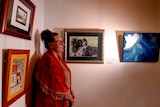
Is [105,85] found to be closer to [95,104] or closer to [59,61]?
[95,104]

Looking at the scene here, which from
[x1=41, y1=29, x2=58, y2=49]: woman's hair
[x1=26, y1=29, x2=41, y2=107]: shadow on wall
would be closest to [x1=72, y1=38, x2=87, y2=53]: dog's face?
[x1=41, y1=29, x2=58, y2=49]: woman's hair

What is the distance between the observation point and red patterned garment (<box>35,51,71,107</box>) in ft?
5.69

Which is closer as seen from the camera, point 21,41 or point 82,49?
point 21,41

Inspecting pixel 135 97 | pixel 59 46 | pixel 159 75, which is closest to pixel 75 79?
pixel 59 46

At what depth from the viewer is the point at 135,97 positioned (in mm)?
2354

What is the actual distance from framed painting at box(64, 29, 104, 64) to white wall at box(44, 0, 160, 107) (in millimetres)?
70

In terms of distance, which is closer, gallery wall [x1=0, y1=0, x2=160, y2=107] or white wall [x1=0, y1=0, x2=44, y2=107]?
white wall [x1=0, y1=0, x2=44, y2=107]

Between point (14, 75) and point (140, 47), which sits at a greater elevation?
point (140, 47)

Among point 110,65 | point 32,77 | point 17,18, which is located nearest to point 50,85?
point 32,77

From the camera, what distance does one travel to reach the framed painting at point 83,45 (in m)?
2.32

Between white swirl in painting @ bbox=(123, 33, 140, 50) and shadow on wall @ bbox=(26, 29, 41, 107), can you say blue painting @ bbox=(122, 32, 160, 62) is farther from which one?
shadow on wall @ bbox=(26, 29, 41, 107)

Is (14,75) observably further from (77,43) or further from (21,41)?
(77,43)

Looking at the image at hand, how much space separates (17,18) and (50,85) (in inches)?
26.8

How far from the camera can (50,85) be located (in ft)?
5.72
